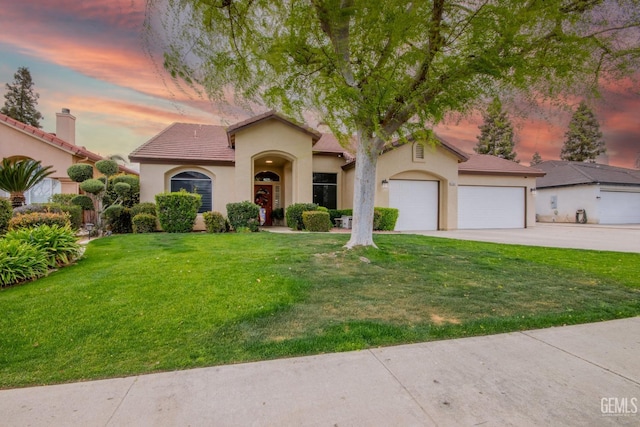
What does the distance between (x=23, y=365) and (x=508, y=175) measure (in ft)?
69.7

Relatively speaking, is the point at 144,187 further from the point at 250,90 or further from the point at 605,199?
the point at 605,199

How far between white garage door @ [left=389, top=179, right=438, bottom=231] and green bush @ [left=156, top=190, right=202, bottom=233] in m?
9.71

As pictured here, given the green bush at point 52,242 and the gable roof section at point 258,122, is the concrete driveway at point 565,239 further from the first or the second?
the green bush at point 52,242

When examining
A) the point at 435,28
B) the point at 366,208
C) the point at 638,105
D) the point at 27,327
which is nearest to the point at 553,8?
the point at 435,28

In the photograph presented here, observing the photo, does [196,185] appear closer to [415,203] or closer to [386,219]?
[386,219]

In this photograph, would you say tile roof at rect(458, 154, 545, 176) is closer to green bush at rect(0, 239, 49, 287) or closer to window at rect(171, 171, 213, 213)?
window at rect(171, 171, 213, 213)

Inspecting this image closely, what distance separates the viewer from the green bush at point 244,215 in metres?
12.9

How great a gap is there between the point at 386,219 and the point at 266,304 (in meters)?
11.2

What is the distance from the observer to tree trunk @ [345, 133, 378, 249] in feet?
26.2

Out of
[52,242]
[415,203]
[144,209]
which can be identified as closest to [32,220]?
[52,242]

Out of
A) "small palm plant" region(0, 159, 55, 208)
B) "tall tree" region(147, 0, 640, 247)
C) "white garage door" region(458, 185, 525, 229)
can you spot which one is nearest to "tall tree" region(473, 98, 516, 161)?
"white garage door" region(458, 185, 525, 229)

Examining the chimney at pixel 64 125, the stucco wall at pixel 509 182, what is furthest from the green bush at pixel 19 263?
the stucco wall at pixel 509 182

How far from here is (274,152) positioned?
14.6 m

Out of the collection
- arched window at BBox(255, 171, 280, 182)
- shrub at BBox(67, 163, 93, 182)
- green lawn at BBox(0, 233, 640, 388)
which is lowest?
green lawn at BBox(0, 233, 640, 388)
